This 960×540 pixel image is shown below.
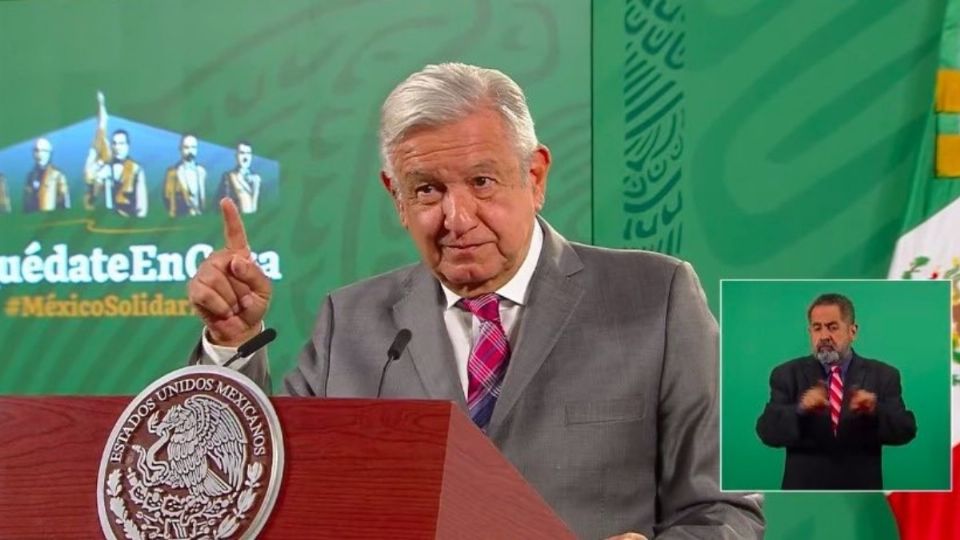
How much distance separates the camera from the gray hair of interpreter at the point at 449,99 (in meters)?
2.33

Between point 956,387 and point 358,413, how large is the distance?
2393 millimetres

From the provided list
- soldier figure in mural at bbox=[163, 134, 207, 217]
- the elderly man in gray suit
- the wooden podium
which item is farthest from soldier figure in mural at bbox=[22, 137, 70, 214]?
the wooden podium

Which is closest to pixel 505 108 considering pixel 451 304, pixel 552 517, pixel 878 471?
pixel 451 304

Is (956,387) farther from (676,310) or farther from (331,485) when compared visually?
(331,485)

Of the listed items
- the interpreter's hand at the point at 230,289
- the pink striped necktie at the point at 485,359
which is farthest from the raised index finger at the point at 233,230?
the pink striped necktie at the point at 485,359

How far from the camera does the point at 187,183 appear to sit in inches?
142

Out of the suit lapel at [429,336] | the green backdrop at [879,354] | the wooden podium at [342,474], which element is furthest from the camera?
the green backdrop at [879,354]

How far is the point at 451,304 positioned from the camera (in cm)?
248

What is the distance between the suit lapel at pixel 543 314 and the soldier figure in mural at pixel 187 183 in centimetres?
140

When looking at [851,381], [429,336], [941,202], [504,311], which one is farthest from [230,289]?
[941,202]

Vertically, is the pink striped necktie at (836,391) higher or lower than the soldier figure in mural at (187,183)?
lower

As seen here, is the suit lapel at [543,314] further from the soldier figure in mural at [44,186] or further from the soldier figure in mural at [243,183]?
the soldier figure in mural at [44,186]

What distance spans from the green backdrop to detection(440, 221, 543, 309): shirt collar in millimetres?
870

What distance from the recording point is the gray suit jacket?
2264 millimetres
